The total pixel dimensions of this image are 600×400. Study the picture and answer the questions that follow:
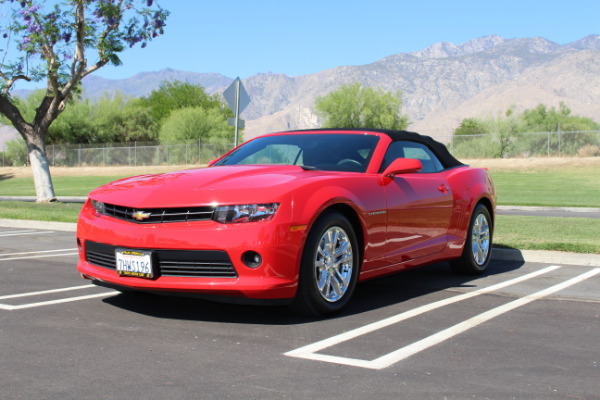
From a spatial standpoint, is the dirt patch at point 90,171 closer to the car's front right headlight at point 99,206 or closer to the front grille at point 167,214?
the car's front right headlight at point 99,206

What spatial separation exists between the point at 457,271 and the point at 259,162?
2.67 m

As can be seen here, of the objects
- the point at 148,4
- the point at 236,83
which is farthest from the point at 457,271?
the point at 148,4

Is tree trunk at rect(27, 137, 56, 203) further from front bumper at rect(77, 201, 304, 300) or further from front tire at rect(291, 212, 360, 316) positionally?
front tire at rect(291, 212, 360, 316)

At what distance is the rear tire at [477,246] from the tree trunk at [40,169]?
16.9 m

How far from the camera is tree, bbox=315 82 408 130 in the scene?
69.7m

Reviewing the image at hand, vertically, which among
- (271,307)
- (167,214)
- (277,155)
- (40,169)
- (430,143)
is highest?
(430,143)

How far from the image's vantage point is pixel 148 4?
21094mm

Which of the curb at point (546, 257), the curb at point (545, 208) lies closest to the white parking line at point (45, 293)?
the curb at point (546, 257)

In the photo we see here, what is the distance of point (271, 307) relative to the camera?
596 centimetres

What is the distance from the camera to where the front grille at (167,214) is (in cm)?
516

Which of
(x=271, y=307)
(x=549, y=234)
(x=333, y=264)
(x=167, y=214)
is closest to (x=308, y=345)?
(x=333, y=264)

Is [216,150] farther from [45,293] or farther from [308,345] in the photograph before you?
[308,345]

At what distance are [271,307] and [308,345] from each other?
134 centimetres

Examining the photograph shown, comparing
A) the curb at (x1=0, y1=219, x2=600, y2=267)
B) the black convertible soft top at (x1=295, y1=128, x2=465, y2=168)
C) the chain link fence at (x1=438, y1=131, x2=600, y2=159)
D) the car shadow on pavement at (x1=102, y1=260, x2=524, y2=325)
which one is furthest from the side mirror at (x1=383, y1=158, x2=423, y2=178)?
the chain link fence at (x1=438, y1=131, x2=600, y2=159)
